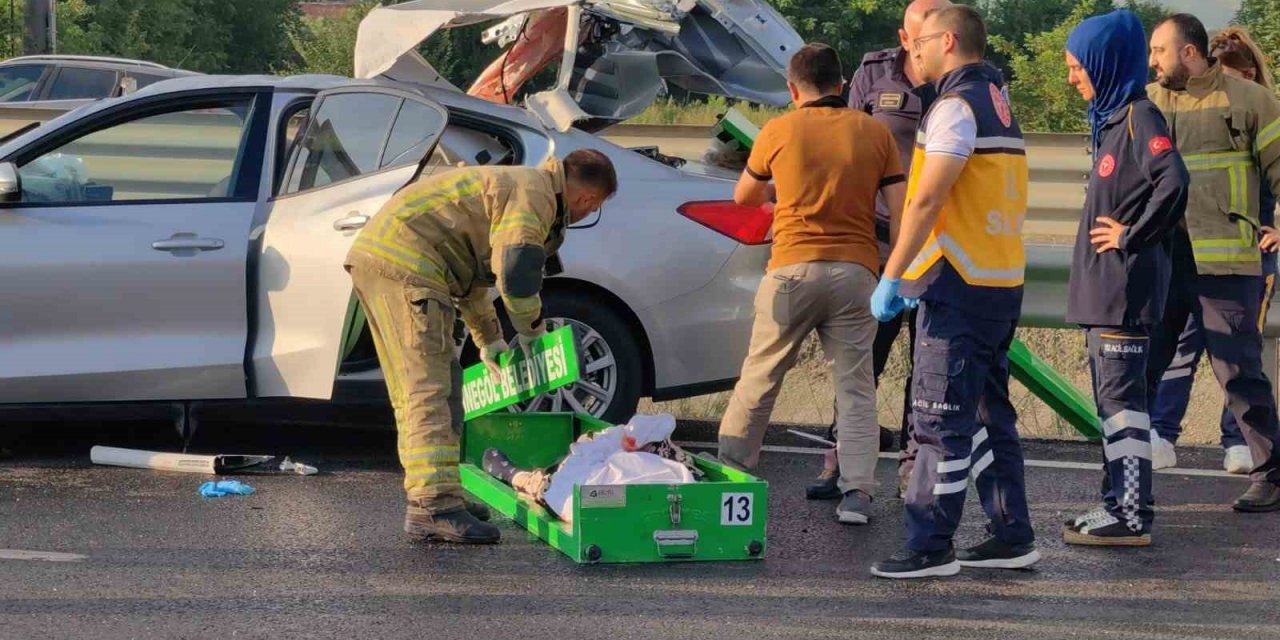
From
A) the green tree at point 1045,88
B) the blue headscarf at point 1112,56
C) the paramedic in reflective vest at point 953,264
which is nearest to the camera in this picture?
the paramedic in reflective vest at point 953,264

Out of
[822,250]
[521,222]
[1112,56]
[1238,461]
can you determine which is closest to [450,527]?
[521,222]

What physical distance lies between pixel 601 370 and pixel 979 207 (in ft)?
7.84

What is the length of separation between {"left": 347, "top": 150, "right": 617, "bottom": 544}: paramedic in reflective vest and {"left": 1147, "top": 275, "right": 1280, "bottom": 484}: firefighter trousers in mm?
2543

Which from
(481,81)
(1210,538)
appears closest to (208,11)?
(481,81)

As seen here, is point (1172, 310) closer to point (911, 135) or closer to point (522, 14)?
point (911, 135)

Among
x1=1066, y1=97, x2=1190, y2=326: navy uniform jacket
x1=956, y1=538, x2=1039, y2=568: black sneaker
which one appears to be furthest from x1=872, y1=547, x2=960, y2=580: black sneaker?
x1=1066, y1=97, x2=1190, y2=326: navy uniform jacket

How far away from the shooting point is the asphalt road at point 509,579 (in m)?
4.86

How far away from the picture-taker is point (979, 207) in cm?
532

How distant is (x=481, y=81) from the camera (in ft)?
27.0

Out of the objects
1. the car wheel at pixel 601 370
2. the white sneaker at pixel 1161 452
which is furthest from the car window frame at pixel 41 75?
the white sneaker at pixel 1161 452

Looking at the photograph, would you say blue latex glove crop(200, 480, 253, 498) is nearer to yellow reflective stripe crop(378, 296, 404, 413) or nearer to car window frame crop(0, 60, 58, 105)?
yellow reflective stripe crop(378, 296, 404, 413)

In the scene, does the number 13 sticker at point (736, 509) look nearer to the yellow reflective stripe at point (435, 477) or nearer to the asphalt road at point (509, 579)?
the asphalt road at point (509, 579)

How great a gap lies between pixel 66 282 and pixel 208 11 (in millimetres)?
38065

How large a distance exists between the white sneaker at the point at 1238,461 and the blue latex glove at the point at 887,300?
281 centimetres
